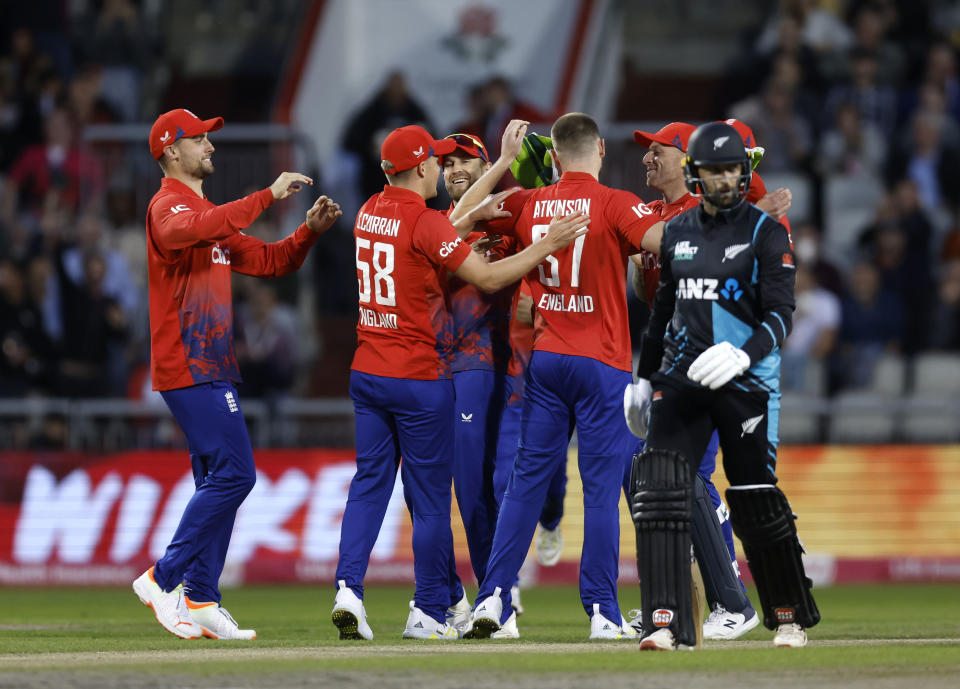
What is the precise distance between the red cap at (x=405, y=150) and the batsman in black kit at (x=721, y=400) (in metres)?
1.97

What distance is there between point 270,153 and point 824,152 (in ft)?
21.1

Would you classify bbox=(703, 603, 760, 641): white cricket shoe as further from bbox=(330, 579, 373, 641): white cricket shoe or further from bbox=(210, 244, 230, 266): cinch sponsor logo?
bbox=(210, 244, 230, 266): cinch sponsor logo

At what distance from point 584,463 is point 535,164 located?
2494 millimetres

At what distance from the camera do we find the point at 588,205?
8.84 meters

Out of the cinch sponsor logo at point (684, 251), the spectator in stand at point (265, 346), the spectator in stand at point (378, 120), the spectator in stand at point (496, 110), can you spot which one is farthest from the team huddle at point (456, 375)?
the spectator in stand at point (378, 120)

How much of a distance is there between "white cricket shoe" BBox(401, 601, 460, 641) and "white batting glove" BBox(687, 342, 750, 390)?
2.51 meters

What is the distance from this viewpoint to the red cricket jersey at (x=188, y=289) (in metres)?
9.01

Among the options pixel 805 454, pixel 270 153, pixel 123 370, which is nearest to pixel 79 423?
pixel 123 370

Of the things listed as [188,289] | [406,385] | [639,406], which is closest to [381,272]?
[406,385]

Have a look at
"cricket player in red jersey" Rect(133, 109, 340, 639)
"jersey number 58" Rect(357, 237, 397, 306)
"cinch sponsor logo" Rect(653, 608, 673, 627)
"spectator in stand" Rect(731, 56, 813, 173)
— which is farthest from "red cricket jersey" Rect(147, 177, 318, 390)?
"spectator in stand" Rect(731, 56, 813, 173)

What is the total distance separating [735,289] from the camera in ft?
24.3

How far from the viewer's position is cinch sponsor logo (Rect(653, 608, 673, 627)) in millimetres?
7293

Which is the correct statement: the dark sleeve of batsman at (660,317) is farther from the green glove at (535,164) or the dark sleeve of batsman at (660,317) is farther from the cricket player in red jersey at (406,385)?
the green glove at (535,164)

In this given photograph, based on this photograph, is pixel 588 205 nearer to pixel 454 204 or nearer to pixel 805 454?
pixel 454 204
